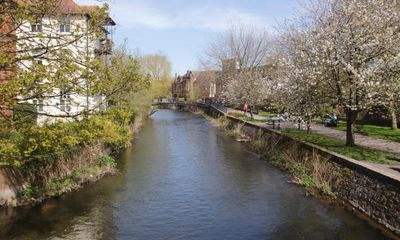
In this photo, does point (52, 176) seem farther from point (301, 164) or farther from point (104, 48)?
point (301, 164)

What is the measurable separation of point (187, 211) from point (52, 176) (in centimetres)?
578

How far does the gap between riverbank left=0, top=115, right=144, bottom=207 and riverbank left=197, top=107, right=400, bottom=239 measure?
8.95 meters

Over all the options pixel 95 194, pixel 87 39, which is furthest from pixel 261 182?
pixel 87 39

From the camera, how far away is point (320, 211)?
1412cm

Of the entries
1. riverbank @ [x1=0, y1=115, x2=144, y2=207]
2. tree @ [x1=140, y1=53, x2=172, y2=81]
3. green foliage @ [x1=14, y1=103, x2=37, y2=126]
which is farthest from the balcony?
tree @ [x1=140, y1=53, x2=172, y2=81]

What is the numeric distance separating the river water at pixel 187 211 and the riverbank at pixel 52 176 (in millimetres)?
460

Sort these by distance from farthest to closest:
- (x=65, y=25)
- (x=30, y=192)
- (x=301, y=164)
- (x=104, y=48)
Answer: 1. (x=104, y=48)
2. (x=301, y=164)
3. (x=30, y=192)
4. (x=65, y=25)

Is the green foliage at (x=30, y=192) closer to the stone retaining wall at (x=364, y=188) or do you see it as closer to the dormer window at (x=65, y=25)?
the dormer window at (x=65, y=25)

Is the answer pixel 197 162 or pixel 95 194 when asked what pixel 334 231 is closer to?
pixel 95 194

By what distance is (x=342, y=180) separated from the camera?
15492 mm

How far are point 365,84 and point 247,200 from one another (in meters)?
6.63

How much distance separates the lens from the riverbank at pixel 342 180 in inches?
486

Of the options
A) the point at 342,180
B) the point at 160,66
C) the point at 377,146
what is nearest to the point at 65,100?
the point at 342,180

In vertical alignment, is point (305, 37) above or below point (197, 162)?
above
